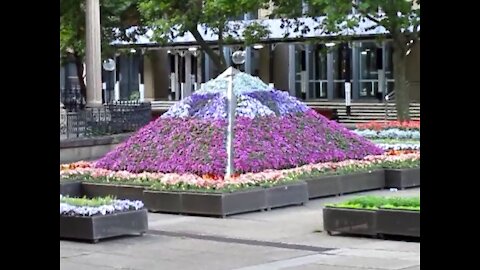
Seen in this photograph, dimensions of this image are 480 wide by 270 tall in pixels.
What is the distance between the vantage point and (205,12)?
36.5 metres

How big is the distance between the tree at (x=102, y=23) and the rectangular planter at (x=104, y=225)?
930 inches

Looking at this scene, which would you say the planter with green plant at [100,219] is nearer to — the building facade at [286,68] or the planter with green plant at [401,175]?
the planter with green plant at [401,175]

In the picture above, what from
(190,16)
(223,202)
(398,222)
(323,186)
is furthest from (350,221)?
(190,16)

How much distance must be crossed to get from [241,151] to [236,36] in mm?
24057

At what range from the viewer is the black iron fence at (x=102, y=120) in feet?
92.8

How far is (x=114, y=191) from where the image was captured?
17.4 meters

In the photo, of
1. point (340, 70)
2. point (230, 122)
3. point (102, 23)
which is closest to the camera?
point (230, 122)

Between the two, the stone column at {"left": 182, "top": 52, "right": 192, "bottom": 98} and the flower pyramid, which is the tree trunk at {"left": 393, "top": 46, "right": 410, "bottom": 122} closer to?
the flower pyramid

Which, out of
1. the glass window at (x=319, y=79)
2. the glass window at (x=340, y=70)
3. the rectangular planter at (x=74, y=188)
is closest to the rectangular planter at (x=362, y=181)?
the rectangular planter at (x=74, y=188)

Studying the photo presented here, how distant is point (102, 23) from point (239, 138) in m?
22.3

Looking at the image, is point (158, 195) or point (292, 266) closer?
point (292, 266)

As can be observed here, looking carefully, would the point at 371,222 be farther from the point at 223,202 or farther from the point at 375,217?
the point at 223,202
